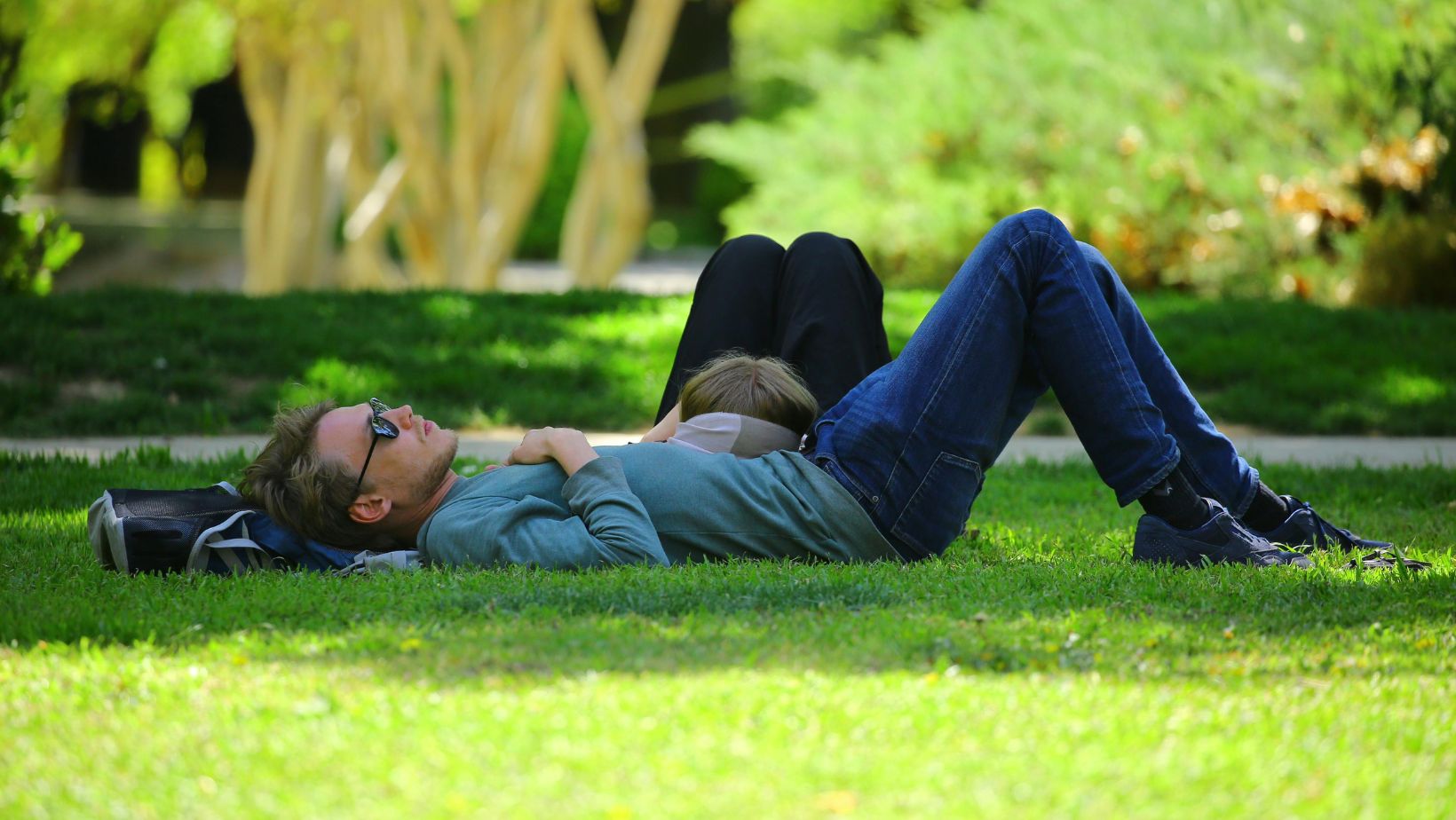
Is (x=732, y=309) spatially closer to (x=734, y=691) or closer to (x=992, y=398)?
(x=992, y=398)

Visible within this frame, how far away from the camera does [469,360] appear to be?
297 inches

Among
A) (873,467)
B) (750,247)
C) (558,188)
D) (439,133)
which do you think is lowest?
(873,467)

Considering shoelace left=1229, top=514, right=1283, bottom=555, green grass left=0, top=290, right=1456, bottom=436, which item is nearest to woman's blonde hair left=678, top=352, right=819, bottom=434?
shoelace left=1229, top=514, right=1283, bottom=555

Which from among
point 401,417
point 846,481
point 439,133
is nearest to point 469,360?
point 401,417

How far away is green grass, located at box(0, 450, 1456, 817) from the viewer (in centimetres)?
222

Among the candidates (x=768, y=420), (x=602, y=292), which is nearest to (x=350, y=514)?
(x=768, y=420)

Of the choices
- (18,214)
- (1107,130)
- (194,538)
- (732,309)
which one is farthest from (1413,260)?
(18,214)

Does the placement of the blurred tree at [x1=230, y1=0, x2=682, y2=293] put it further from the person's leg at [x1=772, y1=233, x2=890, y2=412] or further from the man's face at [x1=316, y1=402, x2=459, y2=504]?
the man's face at [x1=316, y1=402, x2=459, y2=504]

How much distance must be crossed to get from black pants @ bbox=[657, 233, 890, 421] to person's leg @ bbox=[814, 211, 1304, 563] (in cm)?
53

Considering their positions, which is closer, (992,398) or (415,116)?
(992,398)

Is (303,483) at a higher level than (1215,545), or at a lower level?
higher

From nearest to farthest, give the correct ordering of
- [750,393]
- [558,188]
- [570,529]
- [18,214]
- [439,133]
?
1. [570,529]
2. [750,393]
3. [18,214]
4. [439,133]
5. [558,188]

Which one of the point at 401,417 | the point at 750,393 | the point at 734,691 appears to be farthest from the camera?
the point at 750,393

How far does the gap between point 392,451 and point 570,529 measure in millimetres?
507
